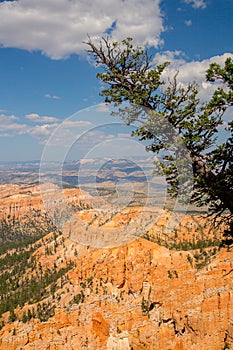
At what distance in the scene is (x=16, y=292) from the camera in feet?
342

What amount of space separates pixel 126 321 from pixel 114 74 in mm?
34532

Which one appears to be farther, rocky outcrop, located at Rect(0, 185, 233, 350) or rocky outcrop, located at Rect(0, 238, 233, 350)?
rocky outcrop, located at Rect(0, 238, 233, 350)

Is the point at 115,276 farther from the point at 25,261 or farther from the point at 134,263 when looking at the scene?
the point at 25,261

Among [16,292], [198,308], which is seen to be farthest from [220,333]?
[16,292]

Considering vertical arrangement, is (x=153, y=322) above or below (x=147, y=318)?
above

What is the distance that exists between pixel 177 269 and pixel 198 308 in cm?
1460

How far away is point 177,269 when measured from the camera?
48906mm

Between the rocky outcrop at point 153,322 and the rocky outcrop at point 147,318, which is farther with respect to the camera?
the rocky outcrop at point 153,322

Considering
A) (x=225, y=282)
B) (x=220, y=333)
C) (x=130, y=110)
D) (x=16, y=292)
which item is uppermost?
(x=130, y=110)

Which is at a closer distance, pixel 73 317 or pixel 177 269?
pixel 73 317

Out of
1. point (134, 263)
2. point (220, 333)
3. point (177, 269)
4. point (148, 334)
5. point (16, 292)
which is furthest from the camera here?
point (16, 292)

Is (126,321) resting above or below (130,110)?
below

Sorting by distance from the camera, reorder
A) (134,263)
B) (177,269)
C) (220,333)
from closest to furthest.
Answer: (220,333), (177,269), (134,263)

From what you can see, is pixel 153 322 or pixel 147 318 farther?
pixel 147 318
